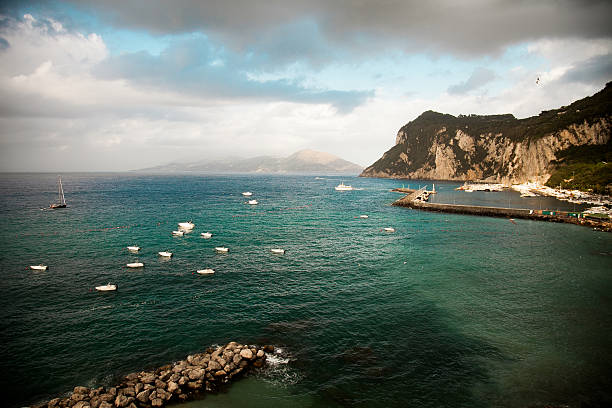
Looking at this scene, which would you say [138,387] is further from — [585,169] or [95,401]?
[585,169]

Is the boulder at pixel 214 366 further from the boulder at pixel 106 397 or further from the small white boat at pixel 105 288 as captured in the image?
the small white boat at pixel 105 288

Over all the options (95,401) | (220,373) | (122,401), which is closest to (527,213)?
(220,373)

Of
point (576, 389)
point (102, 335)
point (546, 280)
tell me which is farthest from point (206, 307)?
point (546, 280)

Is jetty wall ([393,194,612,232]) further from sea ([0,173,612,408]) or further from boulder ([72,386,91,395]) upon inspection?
boulder ([72,386,91,395])

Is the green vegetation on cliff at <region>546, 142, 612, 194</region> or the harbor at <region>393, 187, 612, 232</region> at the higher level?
the green vegetation on cliff at <region>546, 142, 612, 194</region>

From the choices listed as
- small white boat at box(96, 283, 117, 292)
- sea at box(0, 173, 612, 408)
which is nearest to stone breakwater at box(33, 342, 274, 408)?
sea at box(0, 173, 612, 408)

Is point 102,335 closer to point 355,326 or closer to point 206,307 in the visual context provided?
point 206,307

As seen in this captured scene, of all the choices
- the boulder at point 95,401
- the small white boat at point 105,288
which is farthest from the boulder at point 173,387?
the small white boat at point 105,288
